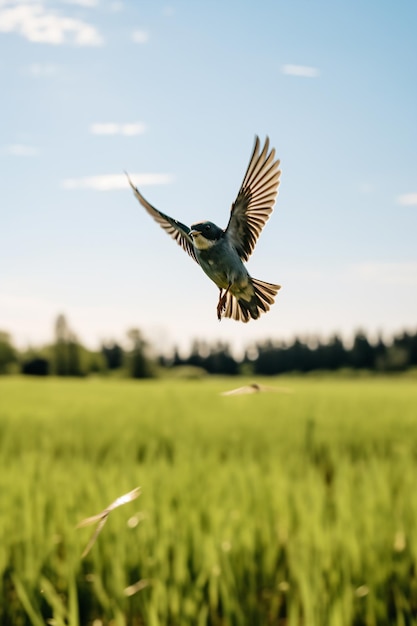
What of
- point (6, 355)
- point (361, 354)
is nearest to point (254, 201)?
point (361, 354)

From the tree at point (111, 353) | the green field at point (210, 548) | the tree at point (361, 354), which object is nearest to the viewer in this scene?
the tree at point (361, 354)

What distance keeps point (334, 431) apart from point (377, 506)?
577 cm

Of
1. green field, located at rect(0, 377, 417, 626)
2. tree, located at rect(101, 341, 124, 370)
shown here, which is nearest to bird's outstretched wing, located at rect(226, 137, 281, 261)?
tree, located at rect(101, 341, 124, 370)

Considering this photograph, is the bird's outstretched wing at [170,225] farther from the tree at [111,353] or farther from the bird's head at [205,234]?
the tree at [111,353]

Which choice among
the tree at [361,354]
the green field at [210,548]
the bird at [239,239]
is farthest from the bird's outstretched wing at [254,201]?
the green field at [210,548]

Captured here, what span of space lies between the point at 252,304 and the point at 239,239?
1.1 inches

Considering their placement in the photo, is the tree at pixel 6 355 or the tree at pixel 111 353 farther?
the tree at pixel 111 353

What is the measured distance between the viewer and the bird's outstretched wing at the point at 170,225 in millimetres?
292

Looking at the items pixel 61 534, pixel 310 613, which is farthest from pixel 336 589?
pixel 61 534

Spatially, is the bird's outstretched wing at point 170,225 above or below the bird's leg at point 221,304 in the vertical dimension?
above

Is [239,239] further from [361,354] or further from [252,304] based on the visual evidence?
[361,354]

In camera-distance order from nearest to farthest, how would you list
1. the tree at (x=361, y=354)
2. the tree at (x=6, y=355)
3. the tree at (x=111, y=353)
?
the tree at (x=361, y=354) → the tree at (x=6, y=355) → the tree at (x=111, y=353)

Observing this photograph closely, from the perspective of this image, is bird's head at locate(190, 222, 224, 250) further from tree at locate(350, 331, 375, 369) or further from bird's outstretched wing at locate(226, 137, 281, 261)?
tree at locate(350, 331, 375, 369)

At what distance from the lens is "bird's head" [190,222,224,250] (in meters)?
0.25
